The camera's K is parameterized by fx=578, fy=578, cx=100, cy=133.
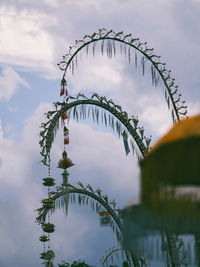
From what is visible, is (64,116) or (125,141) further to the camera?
(64,116)

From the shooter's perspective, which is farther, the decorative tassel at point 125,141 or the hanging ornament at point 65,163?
the hanging ornament at point 65,163

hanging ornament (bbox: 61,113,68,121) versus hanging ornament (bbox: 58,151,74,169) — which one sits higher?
hanging ornament (bbox: 61,113,68,121)

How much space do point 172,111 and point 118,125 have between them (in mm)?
1467

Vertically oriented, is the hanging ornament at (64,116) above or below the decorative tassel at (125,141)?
above

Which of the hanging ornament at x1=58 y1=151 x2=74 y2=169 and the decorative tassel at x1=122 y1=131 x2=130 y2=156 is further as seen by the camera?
the hanging ornament at x1=58 y1=151 x2=74 y2=169

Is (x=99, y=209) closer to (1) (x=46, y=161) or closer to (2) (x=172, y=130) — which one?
(1) (x=46, y=161)

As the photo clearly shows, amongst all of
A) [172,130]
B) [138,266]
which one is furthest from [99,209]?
[172,130]

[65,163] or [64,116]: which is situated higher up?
[64,116]

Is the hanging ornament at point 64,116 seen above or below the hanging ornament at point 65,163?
above

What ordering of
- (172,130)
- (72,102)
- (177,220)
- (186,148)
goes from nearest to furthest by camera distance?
(186,148), (172,130), (177,220), (72,102)

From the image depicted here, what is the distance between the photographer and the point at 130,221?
17.6 ft

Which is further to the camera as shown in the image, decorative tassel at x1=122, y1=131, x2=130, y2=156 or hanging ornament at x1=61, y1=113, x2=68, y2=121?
hanging ornament at x1=61, y1=113, x2=68, y2=121

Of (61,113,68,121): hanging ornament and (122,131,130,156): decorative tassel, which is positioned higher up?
(61,113,68,121): hanging ornament

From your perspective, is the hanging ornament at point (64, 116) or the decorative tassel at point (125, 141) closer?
the decorative tassel at point (125, 141)
